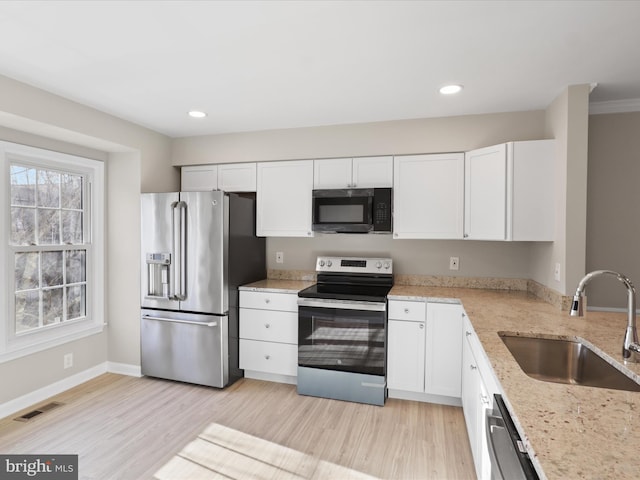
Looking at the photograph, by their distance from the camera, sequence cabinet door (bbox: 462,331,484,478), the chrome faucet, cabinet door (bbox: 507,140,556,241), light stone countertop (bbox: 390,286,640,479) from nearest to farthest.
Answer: light stone countertop (bbox: 390,286,640,479), the chrome faucet, cabinet door (bbox: 462,331,484,478), cabinet door (bbox: 507,140,556,241)

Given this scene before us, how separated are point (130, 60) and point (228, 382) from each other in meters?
2.62

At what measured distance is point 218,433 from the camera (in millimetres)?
2490

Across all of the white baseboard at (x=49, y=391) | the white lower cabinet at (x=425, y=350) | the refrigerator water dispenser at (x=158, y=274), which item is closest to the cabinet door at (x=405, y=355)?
the white lower cabinet at (x=425, y=350)

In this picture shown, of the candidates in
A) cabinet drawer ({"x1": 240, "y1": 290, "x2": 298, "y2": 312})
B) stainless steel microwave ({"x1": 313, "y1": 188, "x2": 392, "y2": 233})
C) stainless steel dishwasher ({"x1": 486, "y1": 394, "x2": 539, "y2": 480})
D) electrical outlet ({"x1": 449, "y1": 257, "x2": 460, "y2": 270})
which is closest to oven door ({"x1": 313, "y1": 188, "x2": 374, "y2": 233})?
stainless steel microwave ({"x1": 313, "y1": 188, "x2": 392, "y2": 233})

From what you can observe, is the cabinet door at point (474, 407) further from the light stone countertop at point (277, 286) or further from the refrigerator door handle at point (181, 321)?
the refrigerator door handle at point (181, 321)

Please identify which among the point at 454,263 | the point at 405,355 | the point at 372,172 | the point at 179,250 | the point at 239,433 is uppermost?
the point at 372,172

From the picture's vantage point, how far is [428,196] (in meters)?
3.14

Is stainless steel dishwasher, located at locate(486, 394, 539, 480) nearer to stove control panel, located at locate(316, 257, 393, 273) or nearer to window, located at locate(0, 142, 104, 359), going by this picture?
stove control panel, located at locate(316, 257, 393, 273)

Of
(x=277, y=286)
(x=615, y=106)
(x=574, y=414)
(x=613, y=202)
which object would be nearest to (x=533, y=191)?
(x=613, y=202)

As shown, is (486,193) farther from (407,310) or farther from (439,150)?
(407,310)

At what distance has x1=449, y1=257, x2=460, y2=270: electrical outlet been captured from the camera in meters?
3.34

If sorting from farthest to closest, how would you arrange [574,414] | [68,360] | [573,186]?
[68,360]
[573,186]
[574,414]

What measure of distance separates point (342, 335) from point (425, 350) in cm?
67

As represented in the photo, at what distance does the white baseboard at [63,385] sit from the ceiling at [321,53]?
2338 millimetres
